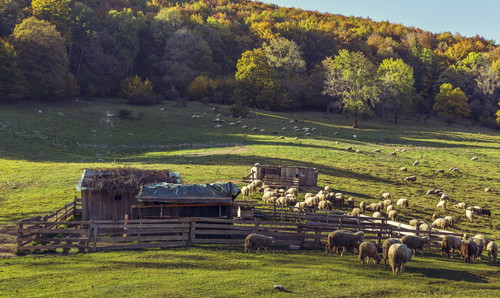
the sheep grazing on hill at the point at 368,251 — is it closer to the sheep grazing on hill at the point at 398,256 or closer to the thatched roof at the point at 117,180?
the sheep grazing on hill at the point at 398,256

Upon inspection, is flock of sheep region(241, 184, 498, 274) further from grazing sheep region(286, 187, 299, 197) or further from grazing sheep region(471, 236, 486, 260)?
grazing sheep region(286, 187, 299, 197)

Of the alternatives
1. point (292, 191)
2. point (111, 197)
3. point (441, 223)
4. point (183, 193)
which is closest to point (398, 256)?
point (183, 193)

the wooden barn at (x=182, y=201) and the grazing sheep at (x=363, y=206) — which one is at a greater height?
the wooden barn at (x=182, y=201)

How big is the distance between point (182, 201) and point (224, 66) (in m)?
99.6

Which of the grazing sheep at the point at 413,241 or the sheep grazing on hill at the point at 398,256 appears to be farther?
the grazing sheep at the point at 413,241

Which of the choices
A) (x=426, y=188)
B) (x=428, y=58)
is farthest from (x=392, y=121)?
(x=426, y=188)

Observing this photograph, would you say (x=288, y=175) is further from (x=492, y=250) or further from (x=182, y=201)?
(x=492, y=250)

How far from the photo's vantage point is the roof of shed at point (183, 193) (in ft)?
85.6

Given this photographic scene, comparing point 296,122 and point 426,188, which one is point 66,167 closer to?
point 426,188

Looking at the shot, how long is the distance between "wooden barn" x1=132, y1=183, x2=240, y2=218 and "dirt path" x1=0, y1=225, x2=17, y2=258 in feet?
19.5

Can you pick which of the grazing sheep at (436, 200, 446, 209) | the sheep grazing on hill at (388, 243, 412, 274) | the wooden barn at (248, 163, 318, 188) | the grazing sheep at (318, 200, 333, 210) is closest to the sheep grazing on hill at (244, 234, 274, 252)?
the sheep grazing on hill at (388, 243, 412, 274)

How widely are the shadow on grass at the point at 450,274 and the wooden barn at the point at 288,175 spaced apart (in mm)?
21480

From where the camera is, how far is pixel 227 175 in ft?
146

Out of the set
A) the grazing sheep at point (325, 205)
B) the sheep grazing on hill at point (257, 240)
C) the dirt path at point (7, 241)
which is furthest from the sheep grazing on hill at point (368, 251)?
the dirt path at point (7, 241)
